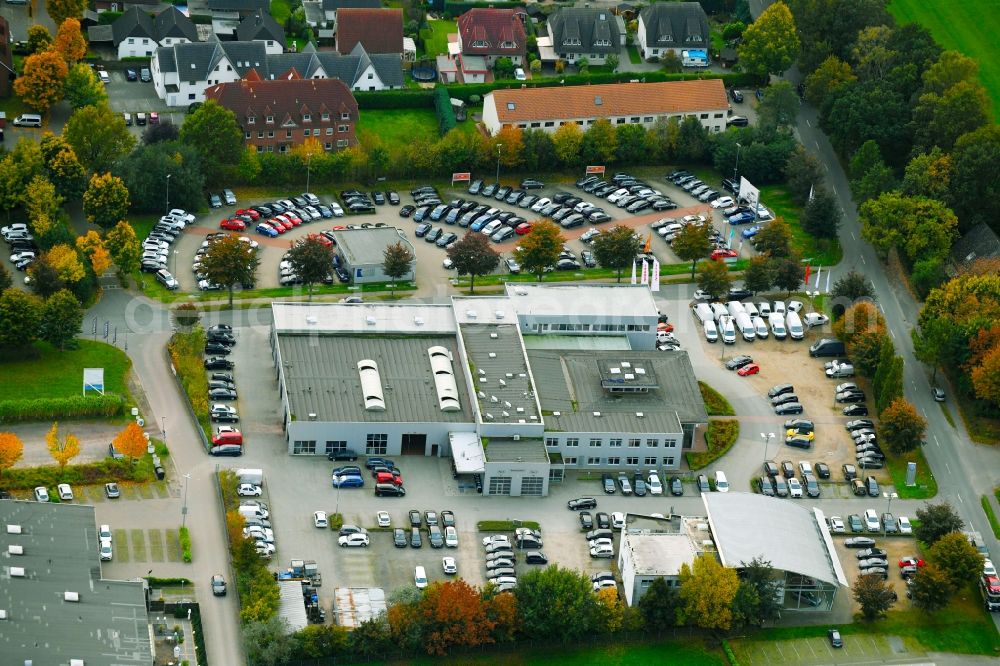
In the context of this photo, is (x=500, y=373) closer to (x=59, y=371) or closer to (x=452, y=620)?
(x=452, y=620)

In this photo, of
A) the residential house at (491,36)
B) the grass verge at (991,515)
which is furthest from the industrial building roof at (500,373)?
the residential house at (491,36)

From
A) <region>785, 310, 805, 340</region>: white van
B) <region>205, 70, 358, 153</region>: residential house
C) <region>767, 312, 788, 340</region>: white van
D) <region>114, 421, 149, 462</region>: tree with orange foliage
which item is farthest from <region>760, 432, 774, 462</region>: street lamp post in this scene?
<region>205, 70, 358, 153</region>: residential house

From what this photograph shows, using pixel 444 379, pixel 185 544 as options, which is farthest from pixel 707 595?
pixel 185 544

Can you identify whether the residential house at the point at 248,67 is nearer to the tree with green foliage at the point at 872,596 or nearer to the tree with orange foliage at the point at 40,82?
the tree with orange foliage at the point at 40,82

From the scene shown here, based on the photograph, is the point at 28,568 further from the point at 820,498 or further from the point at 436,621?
the point at 820,498

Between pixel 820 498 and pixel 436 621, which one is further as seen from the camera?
pixel 820 498

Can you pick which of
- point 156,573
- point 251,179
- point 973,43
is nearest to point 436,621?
point 156,573
